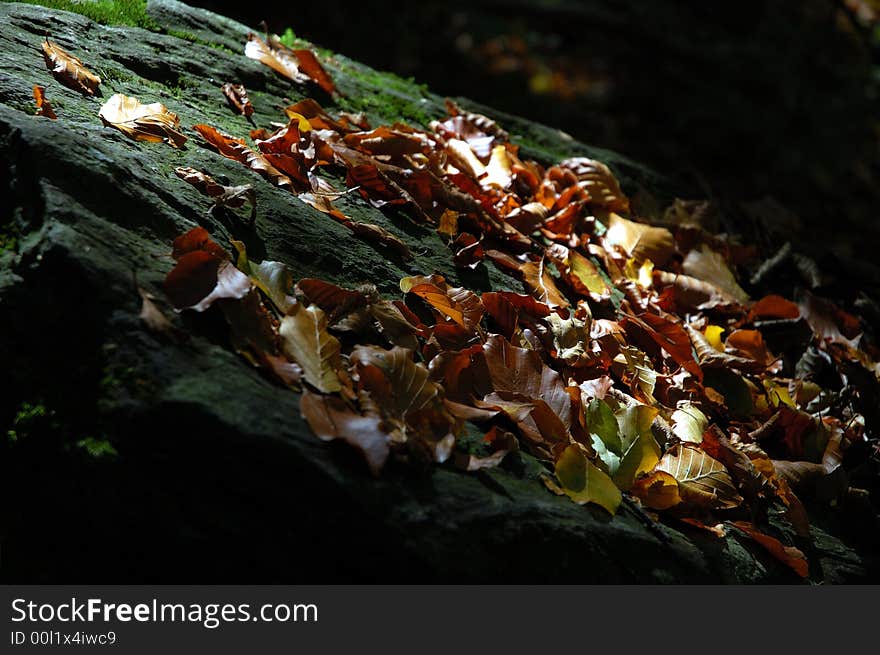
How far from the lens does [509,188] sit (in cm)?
294

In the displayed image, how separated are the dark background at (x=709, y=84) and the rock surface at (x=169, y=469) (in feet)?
15.7

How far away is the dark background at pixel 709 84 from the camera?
6.68 meters

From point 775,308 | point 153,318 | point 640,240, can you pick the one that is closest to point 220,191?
point 153,318

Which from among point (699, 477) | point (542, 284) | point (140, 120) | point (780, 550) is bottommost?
point (780, 550)

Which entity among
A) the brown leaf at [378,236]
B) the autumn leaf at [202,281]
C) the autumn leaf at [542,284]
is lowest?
the autumn leaf at [542,284]

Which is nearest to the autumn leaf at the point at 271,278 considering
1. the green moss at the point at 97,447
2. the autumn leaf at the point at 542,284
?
the green moss at the point at 97,447

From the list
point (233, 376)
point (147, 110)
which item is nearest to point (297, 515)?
point (233, 376)

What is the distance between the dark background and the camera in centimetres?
668

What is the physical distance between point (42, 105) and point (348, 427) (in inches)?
51.0

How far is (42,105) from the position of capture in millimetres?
2010

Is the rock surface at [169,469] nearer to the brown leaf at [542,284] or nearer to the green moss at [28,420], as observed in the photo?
the green moss at [28,420]

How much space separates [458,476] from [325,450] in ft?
1.02

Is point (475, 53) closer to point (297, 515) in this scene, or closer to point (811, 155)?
point (811, 155)

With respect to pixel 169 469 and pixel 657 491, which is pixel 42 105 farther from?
pixel 657 491
